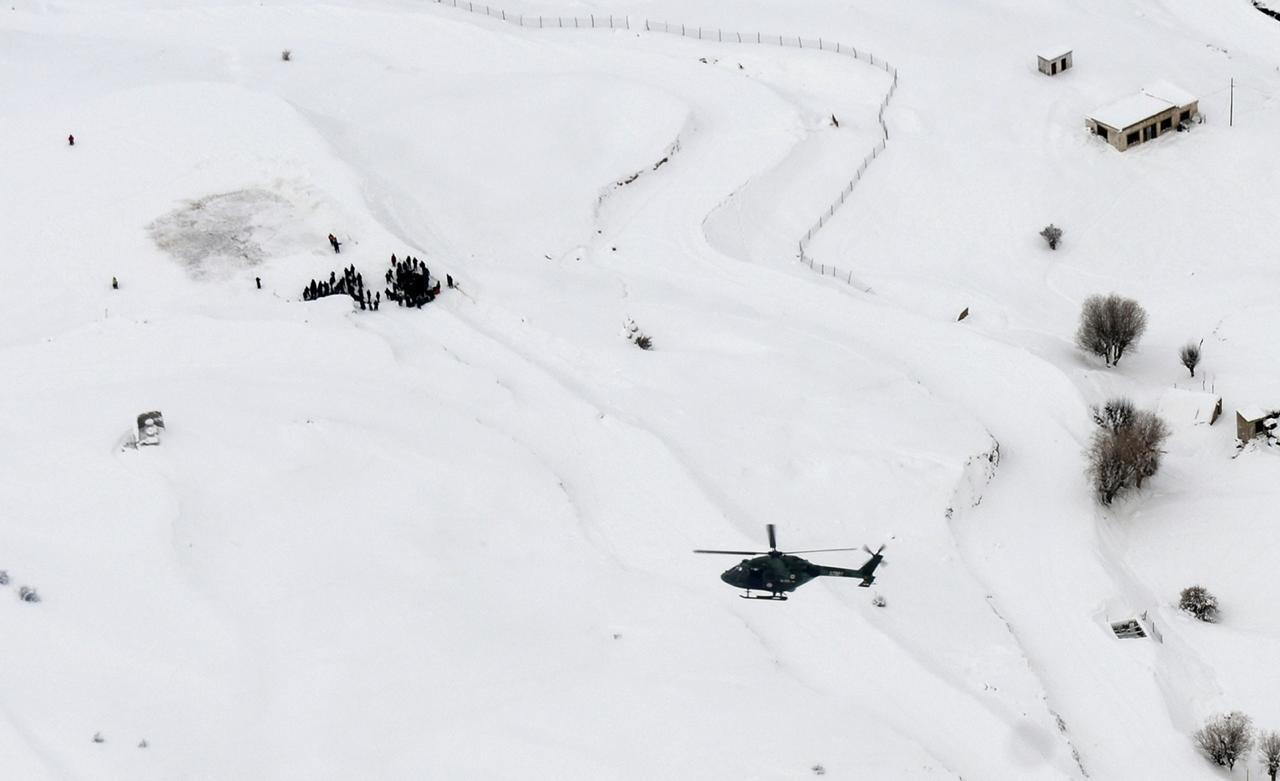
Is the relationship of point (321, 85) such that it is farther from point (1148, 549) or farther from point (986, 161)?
point (1148, 549)

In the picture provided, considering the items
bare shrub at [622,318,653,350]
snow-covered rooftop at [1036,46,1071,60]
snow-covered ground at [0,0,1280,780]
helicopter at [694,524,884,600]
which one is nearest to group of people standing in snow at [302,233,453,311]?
snow-covered ground at [0,0,1280,780]

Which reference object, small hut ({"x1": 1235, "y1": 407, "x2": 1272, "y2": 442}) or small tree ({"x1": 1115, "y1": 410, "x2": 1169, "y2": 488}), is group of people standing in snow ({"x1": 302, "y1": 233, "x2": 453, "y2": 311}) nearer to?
small tree ({"x1": 1115, "y1": 410, "x2": 1169, "y2": 488})

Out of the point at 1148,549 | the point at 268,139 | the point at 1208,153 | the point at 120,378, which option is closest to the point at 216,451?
the point at 120,378

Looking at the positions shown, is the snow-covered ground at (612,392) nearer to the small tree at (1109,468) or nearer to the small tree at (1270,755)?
the small tree at (1109,468)

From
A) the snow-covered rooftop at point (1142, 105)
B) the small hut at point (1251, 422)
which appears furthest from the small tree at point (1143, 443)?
the snow-covered rooftop at point (1142, 105)

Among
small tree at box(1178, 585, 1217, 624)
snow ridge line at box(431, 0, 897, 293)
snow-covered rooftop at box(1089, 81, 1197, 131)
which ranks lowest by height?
small tree at box(1178, 585, 1217, 624)
